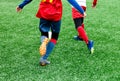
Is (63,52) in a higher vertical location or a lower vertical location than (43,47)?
lower

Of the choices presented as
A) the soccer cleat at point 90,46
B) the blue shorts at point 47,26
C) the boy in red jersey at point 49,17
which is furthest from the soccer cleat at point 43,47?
the soccer cleat at point 90,46

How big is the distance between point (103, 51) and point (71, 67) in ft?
3.88

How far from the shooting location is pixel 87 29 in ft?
28.2

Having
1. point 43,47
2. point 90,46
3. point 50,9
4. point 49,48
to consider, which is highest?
point 50,9

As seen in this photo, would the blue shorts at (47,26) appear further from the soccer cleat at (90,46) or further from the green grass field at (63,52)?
the soccer cleat at (90,46)

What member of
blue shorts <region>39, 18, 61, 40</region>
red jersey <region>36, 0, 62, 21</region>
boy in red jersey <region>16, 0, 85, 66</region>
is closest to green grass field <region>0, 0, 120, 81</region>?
boy in red jersey <region>16, 0, 85, 66</region>

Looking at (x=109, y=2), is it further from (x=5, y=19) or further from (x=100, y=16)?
(x=5, y=19)

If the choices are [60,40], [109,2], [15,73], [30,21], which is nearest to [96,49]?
[60,40]

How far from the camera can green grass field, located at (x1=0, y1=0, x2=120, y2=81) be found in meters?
5.31

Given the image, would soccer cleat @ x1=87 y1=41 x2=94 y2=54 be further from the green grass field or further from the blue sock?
the blue sock

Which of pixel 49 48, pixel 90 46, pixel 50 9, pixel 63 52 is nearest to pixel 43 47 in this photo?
pixel 49 48

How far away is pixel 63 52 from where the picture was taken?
661cm

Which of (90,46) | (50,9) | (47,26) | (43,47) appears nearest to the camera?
(43,47)

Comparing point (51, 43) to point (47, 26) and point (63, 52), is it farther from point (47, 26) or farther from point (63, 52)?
point (63, 52)
